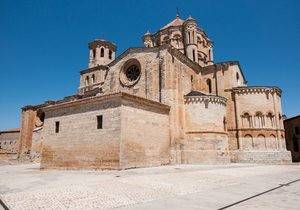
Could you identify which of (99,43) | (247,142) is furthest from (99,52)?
(247,142)

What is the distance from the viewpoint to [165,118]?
745 inches

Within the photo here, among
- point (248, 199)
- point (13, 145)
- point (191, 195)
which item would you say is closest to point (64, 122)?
point (191, 195)

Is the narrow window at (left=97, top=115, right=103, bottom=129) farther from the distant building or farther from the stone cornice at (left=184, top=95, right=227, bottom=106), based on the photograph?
the distant building

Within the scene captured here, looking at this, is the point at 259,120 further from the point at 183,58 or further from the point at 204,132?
the point at 183,58

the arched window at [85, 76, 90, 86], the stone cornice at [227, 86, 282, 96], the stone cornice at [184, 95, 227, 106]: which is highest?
the arched window at [85, 76, 90, 86]

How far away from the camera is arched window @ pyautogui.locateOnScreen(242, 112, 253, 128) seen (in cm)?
2339

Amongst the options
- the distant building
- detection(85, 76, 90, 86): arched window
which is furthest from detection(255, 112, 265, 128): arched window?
detection(85, 76, 90, 86): arched window

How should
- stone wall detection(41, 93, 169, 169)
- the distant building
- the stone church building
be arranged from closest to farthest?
stone wall detection(41, 93, 169, 169), the stone church building, the distant building

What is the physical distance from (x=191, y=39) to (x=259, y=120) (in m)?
12.0

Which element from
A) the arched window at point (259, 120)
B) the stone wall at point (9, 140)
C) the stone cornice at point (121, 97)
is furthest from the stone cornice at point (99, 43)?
the arched window at point (259, 120)

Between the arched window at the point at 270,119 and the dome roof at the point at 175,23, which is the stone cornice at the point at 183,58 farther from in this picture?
the dome roof at the point at 175,23

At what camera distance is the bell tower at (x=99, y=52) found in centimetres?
3484

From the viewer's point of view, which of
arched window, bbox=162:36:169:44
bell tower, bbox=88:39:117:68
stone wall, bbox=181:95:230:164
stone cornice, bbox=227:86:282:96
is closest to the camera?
stone wall, bbox=181:95:230:164

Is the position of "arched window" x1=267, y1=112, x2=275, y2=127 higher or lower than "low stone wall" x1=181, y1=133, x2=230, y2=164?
higher
